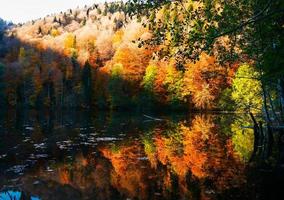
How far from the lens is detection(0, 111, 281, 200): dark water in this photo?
1666 centimetres

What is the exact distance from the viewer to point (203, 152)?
26.7 meters

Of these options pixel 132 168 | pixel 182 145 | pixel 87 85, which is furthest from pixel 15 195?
pixel 87 85

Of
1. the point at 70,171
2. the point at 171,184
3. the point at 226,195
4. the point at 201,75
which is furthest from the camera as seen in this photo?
the point at 201,75

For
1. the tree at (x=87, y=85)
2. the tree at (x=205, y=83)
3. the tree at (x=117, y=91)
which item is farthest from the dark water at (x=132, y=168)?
the tree at (x=87, y=85)

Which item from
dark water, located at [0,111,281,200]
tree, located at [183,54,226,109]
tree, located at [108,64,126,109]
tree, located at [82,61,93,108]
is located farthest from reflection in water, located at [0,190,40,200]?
tree, located at [82,61,93,108]

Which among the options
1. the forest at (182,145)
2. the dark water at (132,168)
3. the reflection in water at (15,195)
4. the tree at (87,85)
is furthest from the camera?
the tree at (87,85)

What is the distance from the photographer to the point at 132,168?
2164 cm

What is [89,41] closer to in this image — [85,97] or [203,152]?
[85,97]

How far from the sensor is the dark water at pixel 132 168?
16.7 m

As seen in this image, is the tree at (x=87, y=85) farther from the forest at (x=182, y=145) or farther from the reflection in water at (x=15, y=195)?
the reflection in water at (x=15, y=195)

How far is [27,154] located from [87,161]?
4.48 m

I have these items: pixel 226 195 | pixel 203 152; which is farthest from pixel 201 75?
pixel 226 195

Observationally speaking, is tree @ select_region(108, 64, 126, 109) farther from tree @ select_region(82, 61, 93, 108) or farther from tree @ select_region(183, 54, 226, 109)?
tree @ select_region(183, 54, 226, 109)

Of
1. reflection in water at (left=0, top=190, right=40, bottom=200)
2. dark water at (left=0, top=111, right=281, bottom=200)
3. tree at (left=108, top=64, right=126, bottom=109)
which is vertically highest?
tree at (left=108, top=64, right=126, bottom=109)
